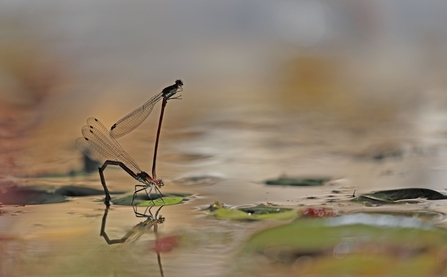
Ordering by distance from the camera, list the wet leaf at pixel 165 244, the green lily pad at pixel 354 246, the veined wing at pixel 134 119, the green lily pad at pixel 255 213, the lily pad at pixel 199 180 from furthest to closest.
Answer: the veined wing at pixel 134 119, the lily pad at pixel 199 180, the green lily pad at pixel 255 213, the wet leaf at pixel 165 244, the green lily pad at pixel 354 246

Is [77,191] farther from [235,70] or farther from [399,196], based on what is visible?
[399,196]

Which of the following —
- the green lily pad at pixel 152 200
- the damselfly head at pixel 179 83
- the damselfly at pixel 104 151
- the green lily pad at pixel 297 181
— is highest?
the damselfly head at pixel 179 83

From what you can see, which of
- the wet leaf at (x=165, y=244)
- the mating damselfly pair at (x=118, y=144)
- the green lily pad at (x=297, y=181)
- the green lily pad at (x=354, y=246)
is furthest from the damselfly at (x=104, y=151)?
the green lily pad at (x=354, y=246)

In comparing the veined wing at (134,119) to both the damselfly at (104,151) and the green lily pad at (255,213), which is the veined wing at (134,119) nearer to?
the damselfly at (104,151)

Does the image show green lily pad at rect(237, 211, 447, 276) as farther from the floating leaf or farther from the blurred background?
the blurred background

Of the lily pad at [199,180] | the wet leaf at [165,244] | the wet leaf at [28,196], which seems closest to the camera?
the wet leaf at [165,244]

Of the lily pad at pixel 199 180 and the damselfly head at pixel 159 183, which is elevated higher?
the lily pad at pixel 199 180

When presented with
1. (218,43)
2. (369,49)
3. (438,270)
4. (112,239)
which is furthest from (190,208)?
(369,49)
